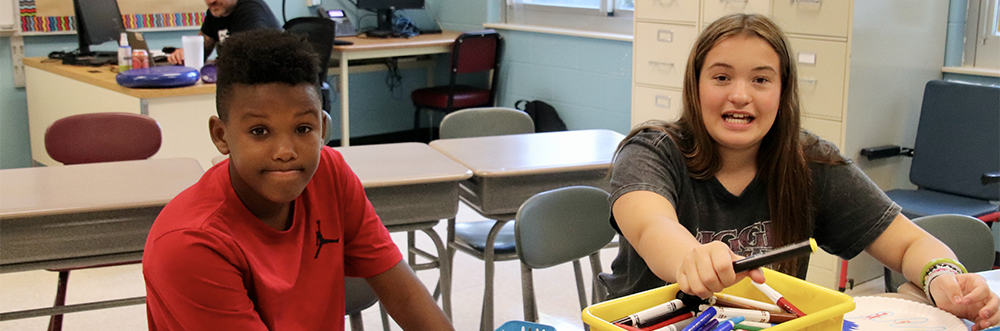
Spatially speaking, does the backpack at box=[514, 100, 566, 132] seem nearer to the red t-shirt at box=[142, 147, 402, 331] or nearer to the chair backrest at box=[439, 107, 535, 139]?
the chair backrest at box=[439, 107, 535, 139]

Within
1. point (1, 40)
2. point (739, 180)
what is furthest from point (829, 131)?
point (1, 40)

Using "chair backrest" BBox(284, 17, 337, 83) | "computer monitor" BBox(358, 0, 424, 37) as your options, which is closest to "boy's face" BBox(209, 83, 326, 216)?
"chair backrest" BBox(284, 17, 337, 83)

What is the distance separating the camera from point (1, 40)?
4.50 m

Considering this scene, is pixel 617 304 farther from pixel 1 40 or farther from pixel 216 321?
pixel 1 40

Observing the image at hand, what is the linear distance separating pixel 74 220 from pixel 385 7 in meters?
3.60

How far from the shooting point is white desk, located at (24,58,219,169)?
11.5 feet

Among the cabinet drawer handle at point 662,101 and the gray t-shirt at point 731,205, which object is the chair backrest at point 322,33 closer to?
the cabinet drawer handle at point 662,101

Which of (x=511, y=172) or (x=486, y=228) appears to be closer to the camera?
(x=511, y=172)

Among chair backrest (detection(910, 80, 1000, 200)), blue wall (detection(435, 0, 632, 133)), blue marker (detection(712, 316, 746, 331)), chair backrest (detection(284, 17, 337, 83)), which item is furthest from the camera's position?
blue wall (detection(435, 0, 632, 133))

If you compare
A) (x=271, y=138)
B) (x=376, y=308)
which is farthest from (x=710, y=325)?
(x=376, y=308)

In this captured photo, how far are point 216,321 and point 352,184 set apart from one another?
0.33 meters

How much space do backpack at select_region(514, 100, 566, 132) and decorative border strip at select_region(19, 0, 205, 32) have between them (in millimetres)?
1973

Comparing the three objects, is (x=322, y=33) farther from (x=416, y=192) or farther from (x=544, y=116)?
(x=416, y=192)

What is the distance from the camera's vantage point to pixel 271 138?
1.16 meters
